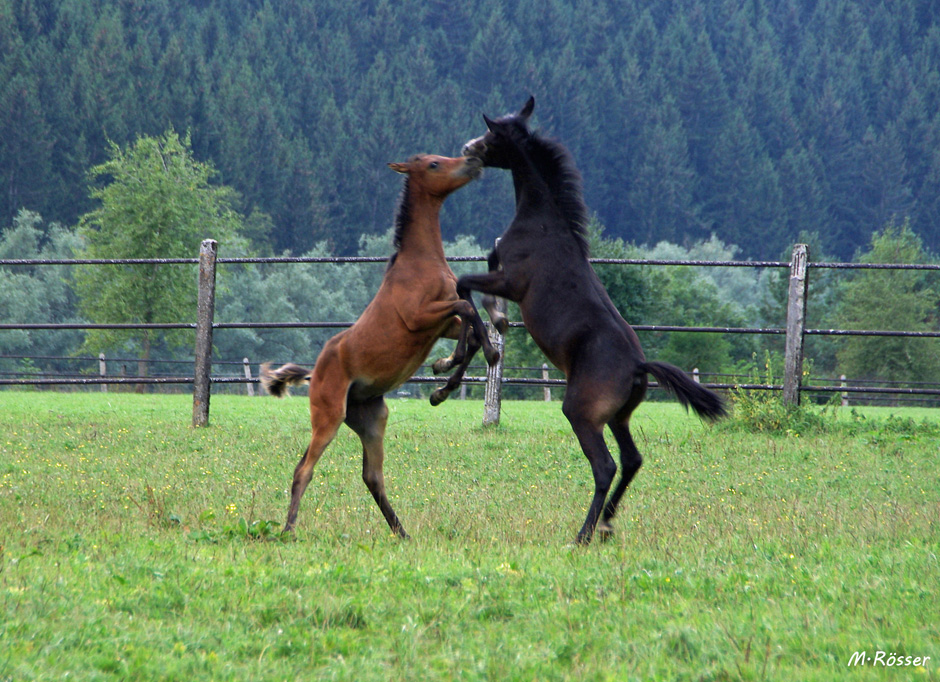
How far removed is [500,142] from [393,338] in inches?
55.0

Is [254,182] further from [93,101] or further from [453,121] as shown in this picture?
[453,121]

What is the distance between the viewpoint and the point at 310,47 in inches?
3364

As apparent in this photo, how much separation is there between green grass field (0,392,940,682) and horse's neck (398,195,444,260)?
5.23ft

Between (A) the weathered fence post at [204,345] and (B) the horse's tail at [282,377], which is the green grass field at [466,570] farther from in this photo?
(A) the weathered fence post at [204,345]

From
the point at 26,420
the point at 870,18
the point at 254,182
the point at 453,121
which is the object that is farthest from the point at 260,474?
the point at 870,18

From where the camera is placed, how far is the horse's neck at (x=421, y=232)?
5781 mm

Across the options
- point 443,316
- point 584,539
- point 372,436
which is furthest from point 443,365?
point 584,539

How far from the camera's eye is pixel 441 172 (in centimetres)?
579

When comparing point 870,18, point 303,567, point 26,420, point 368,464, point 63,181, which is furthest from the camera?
point 870,18

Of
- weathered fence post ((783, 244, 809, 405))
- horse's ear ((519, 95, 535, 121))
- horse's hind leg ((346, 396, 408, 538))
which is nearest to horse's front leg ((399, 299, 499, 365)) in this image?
horse's hind leg ((346, 396, 408, 538))

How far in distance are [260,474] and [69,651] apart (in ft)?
14.7

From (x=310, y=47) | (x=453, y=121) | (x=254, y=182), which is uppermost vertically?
(x=310, y=47)

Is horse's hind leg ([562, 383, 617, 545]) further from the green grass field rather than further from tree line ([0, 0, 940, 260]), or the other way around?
tree line ([0, 0, 940, 260])

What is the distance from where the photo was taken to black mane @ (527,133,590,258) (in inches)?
225
